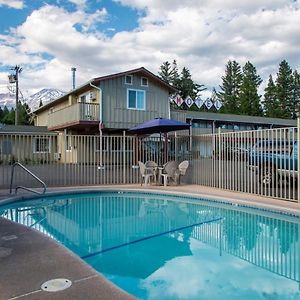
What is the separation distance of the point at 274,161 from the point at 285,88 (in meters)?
51.2

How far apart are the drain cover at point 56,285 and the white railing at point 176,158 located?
277 inches

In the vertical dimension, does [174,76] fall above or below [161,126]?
above

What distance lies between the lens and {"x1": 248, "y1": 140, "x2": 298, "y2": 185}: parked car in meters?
9.00

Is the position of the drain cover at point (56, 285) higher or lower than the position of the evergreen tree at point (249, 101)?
lower

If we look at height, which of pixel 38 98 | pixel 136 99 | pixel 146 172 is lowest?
pixel 146 172

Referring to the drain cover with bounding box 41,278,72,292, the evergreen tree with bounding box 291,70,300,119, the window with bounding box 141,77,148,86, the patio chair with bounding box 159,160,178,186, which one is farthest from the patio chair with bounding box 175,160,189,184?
the evergreen tree with bounding box 291,70,300,119

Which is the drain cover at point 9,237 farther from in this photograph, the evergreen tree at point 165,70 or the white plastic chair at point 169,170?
the evergreen tree at point 165,70

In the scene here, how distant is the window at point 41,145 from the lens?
1318cm

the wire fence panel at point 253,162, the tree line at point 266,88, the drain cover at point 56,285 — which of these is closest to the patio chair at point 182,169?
the wire fence panel at point 253,162

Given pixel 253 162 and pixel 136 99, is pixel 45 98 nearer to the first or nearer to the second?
pixel 136 99

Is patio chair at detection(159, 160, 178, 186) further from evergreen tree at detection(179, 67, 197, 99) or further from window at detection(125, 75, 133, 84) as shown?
evergreen tree at detection(179, 67, 197, 99)

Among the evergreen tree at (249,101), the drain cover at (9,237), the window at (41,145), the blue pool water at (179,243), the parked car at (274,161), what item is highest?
the evergreen tree at (249,101)

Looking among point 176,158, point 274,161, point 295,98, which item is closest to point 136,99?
point 176,158

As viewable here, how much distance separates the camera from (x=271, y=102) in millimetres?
55375
